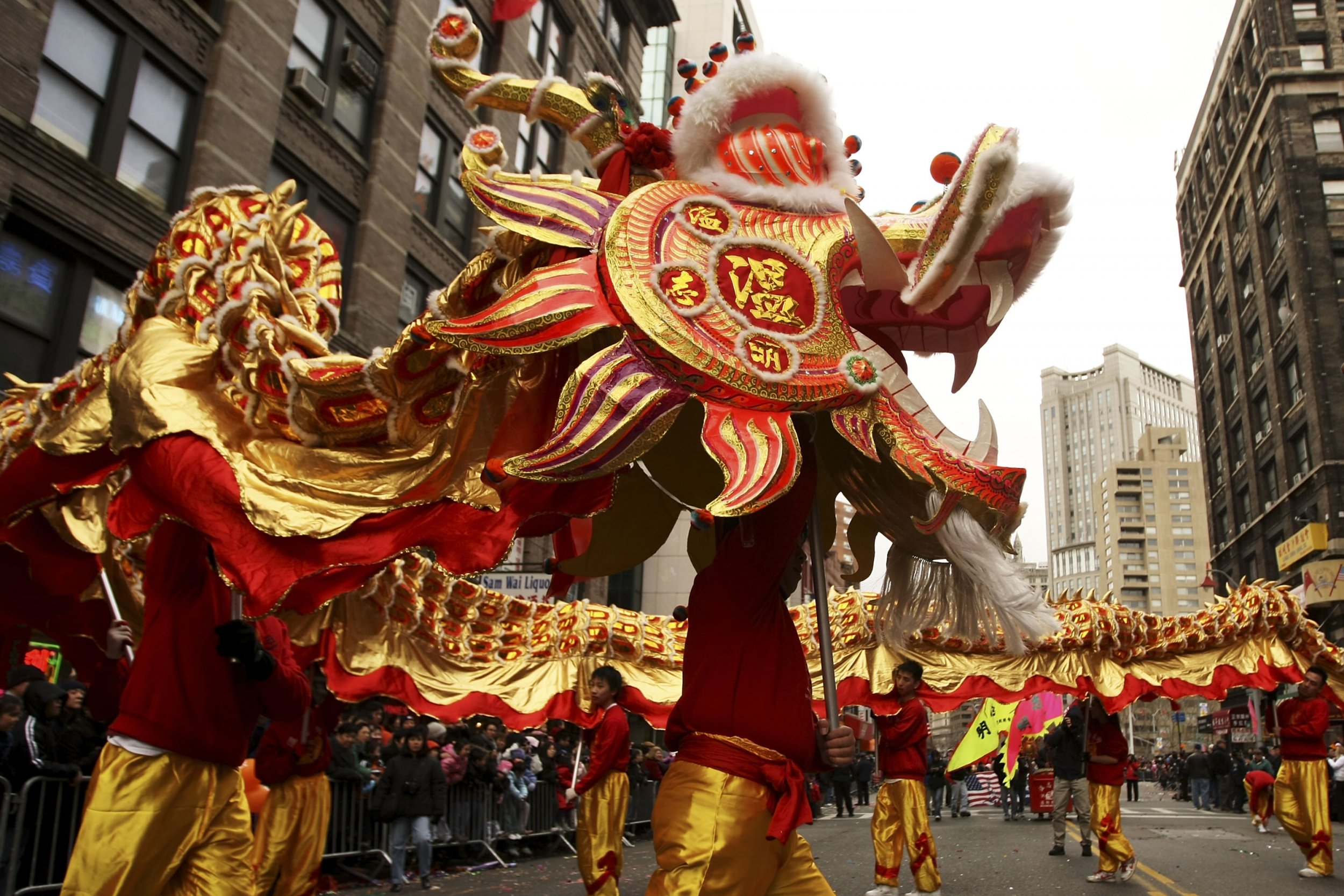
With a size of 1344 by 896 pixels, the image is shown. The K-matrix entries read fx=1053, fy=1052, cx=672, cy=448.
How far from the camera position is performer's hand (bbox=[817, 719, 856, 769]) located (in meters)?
3.12

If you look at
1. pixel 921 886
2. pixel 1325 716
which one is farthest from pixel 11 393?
pixel 1325 716

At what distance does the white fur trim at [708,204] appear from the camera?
11.1 ft

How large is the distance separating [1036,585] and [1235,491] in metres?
44.0

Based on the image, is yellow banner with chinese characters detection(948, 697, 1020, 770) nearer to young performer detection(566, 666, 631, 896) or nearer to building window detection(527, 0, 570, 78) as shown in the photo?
young performer detection(566, 666, 631, 896)

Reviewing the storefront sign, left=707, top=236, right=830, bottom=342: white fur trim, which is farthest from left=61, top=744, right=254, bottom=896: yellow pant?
the storefront sign

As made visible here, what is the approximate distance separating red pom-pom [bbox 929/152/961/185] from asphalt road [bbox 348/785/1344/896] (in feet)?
21.3

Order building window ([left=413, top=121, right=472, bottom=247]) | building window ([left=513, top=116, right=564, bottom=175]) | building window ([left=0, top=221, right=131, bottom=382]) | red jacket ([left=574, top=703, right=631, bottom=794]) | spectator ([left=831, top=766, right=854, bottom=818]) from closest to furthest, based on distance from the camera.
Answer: red jacket ([left=574, top=703, right=631, bottom=794]) < building window ([left=0, top=221, right=131, bottom=382]) < building window ([left=413, top=121, right=472, bottom=247]) < building window ([left=513, top=116, right=564, bottom=175]) < spectator ([left=831, top=766, right=854, bottom=818])

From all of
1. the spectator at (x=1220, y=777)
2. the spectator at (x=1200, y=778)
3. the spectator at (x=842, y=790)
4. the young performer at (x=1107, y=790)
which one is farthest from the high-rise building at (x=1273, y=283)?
the young performer at (x=1107, y=790)

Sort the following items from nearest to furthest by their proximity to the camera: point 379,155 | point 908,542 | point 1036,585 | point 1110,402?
point 1036,585 < point 908,542 < point 379,155 < point 1110,402

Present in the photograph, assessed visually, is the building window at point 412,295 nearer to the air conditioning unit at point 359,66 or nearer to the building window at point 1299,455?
the air conditioning unit at point 359,66

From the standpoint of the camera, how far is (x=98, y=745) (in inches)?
286

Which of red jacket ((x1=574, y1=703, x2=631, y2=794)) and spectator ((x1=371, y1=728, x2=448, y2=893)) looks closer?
red jacket ((x1=574, y1=703, x2=631, y2=794))

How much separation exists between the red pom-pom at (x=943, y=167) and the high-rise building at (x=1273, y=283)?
32633mm

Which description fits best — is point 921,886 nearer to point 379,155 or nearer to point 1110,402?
point 379,155
